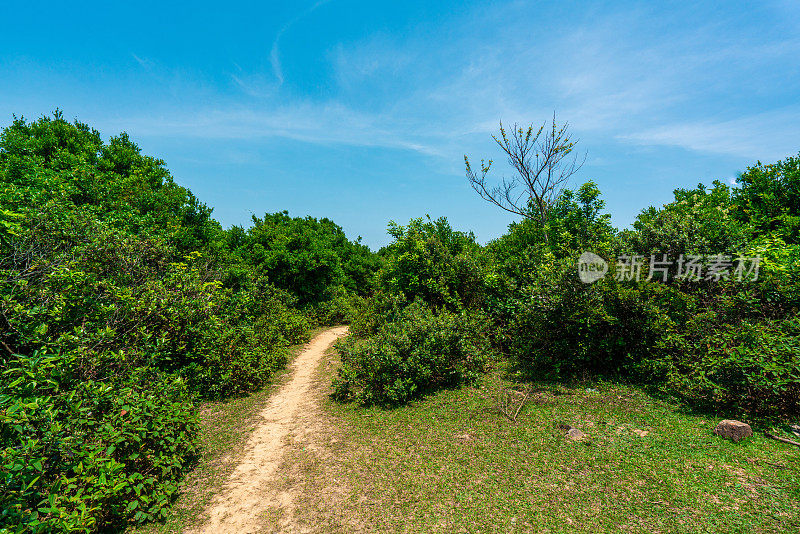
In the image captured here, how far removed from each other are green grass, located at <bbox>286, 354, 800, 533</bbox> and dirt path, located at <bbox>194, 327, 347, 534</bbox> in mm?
500

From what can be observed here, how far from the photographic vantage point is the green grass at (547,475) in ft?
16.5

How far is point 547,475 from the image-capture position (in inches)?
242

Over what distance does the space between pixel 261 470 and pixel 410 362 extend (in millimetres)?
4628

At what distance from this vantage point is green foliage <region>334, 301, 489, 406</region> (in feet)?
33.0

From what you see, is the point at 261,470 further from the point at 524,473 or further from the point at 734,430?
the point at 734,430

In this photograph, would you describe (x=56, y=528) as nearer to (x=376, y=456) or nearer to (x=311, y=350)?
(x=376, y=456)

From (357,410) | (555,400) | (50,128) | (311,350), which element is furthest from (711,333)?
(50,128)

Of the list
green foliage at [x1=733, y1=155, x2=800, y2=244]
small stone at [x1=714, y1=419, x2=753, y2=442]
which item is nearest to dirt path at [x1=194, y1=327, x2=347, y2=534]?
small stone at [x1=714, y1=419, x2=753, y2=442]

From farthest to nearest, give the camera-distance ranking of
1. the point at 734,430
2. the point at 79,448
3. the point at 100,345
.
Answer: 1. the point at 100,345
2. the point at 734,430
3. the point at 79,448

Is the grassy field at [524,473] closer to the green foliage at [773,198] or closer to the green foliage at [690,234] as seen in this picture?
the green foliage at [690,234]

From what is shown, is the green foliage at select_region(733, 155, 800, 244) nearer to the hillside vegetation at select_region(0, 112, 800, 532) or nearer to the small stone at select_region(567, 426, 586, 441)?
the hillside vegetation at select_region(0, 112, 800, 532)

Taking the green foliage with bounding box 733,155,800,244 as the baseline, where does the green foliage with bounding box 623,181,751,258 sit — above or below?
below

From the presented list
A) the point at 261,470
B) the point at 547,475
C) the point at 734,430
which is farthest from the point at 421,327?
the point at 734,430

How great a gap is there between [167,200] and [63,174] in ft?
12.5
